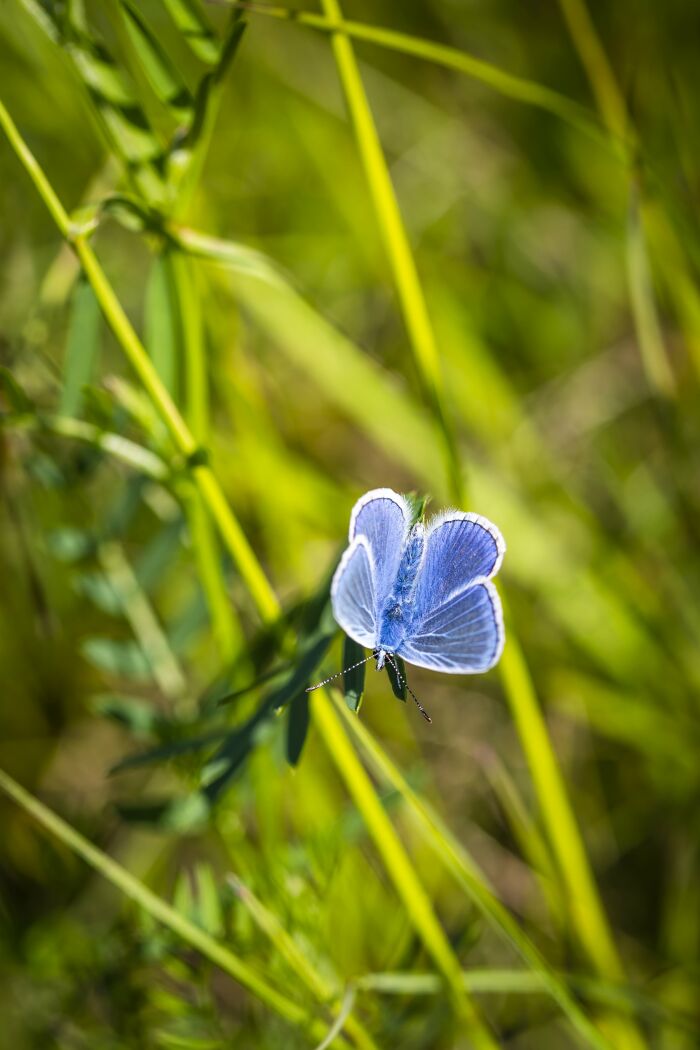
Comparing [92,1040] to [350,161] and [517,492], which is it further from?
[350,161]

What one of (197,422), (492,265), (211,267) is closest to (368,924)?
(197,422)

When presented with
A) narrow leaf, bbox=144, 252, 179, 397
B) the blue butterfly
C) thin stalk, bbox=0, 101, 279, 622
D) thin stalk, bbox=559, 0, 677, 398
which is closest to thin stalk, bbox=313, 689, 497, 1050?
thin stalk, bbox=0, 101, 279, 622

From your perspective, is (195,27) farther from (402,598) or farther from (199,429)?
(402,598)

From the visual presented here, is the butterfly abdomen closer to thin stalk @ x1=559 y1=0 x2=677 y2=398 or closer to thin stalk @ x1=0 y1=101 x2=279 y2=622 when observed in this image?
thin stalk @ x1=0 y1=101 x2=279 y2=622

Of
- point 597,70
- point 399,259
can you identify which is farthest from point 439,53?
point 597,70

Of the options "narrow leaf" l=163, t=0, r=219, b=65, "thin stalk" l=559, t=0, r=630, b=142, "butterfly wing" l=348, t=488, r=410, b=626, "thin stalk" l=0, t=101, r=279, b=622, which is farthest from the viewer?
"thin stalk" l=559, t=0, r=630, b=142

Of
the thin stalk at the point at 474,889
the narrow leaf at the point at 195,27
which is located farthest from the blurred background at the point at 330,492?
the thin stalk at the point at 474,889
